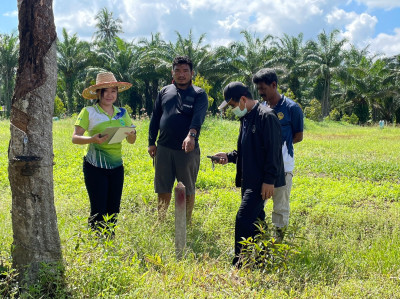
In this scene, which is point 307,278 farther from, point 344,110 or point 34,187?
point 344,110

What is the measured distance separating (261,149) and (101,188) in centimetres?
160

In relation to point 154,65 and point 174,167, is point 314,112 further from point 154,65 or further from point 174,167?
point 174,167

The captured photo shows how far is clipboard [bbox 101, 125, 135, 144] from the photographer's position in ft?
12.0

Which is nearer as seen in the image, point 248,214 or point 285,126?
point 248,214

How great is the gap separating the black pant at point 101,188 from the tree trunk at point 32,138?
0.92 meters

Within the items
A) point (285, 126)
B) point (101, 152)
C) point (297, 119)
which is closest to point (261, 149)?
point (285, 126)

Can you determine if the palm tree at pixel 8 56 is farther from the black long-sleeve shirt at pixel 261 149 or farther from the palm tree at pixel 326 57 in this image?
the black long-sleeve shirt at pixel 261 149

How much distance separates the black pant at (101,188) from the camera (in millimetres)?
3781

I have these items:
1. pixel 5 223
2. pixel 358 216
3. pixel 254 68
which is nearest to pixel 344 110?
pixel 254 68

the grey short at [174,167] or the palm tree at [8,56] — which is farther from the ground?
the palm tree at [8,56]

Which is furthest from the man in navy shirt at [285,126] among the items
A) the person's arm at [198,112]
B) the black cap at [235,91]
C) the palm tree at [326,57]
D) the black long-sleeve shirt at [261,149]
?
the palm tree at [326,57]

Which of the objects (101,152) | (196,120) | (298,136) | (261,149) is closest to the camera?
(261,149)

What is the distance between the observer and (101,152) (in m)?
3.80

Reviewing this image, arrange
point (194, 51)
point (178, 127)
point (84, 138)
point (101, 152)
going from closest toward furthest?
point (84, 138), point (101, 152), point (178, 127), point (194, 51)
